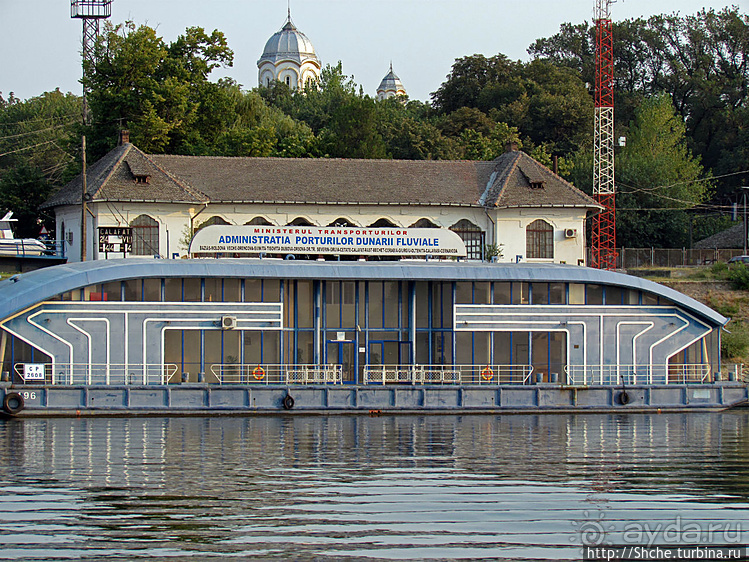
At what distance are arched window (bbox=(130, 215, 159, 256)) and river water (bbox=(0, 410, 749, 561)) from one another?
71.8 feet

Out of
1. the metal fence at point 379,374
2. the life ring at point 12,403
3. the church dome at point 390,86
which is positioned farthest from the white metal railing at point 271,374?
the church dome at point 390,86

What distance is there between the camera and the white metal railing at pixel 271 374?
37.5 metres

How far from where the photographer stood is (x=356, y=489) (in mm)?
22781

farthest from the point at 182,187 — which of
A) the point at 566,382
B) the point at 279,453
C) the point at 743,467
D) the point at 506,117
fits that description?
the point at 506,117

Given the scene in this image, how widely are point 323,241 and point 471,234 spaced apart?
18239 mm

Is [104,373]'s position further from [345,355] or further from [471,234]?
[471,234]

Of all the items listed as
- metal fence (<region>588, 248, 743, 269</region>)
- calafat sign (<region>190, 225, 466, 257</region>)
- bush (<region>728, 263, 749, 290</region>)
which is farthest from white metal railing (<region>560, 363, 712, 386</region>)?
metal fence (<region>588, 248, 743, 269</region>)

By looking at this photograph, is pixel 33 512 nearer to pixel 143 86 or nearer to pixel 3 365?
pixel 3 365

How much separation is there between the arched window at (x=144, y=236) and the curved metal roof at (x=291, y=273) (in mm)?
16169

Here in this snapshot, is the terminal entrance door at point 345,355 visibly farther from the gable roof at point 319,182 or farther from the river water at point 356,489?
the gable roof at point 319,182

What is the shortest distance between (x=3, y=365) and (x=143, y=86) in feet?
107

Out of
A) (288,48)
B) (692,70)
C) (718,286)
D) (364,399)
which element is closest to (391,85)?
(288,48)

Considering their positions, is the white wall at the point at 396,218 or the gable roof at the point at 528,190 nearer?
the white wall at the point at 396,218

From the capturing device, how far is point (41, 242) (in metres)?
58.8
